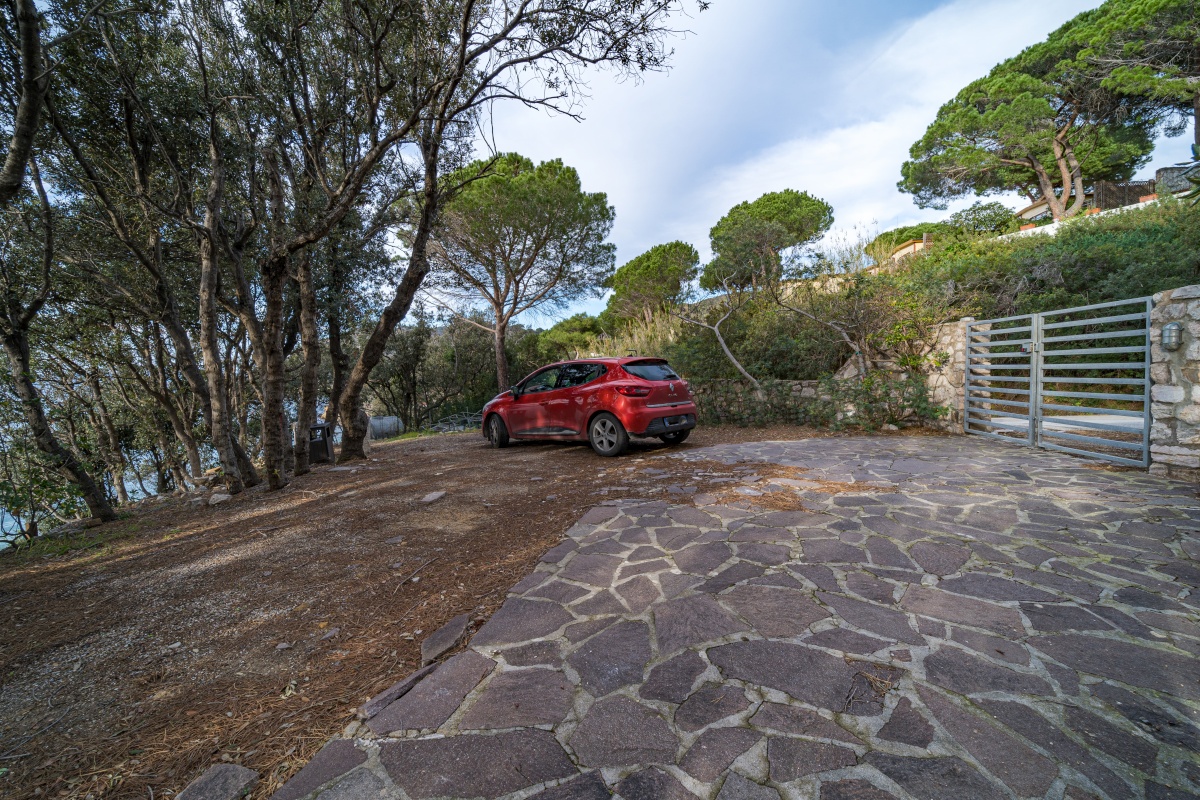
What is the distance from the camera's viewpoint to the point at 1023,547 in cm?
295

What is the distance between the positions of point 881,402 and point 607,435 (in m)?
4.98

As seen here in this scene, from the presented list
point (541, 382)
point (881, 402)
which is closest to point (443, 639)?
point (541, 382)

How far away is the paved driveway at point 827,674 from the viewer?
56.1 inches

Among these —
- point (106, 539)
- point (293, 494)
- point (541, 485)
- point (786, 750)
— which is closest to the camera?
point (786, 750)

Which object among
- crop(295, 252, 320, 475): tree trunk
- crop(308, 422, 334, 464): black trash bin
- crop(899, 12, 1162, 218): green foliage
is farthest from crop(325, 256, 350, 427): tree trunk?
crop(899, 12, 1162, 218): green foliage

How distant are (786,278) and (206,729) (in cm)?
1183

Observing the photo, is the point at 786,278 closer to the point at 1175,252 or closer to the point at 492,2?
the point at 1175,252

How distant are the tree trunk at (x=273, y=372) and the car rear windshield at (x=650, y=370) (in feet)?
15.6

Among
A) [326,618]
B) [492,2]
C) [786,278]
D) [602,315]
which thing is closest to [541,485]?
[326,618]

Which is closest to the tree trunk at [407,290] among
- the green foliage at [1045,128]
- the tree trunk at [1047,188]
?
the green foliage at [1045,128]

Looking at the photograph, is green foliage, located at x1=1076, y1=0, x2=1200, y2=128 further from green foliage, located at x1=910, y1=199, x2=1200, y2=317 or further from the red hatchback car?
the red hatchback car

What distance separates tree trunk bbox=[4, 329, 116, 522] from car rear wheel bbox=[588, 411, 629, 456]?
19.6ft

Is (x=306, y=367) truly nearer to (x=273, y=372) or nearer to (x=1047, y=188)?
(x=273, y=372)

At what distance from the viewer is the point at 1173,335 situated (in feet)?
13.8
